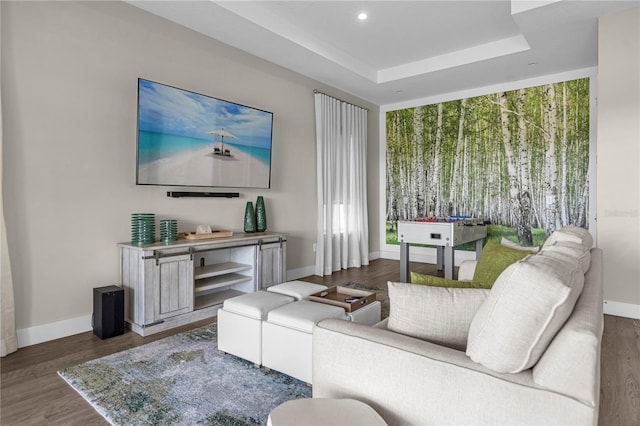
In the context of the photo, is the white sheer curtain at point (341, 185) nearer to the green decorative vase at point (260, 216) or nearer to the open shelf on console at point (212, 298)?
the green decorative vase at point (260, 216)

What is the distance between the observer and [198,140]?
12.5 feet

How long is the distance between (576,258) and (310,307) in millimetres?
1506

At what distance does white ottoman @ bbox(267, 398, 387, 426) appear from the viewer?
1.17m

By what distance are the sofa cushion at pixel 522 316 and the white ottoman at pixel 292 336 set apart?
1147mm

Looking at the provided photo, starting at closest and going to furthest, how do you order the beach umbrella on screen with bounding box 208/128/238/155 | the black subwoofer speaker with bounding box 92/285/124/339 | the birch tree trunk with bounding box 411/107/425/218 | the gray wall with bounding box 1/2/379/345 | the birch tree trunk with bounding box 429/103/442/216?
the gray wall with bounding box 1/2/379/345
the black subwoofer speaker with bounding box 92/285/124/339
the beach umbrella on screen with bounding box 208/128/238/155
the birch tree trunk with bounding box 429/103/442/216
the birch tree trunk with bounding box 411/107/425/218

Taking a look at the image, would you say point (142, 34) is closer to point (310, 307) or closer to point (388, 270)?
Answer: point (310, 307)

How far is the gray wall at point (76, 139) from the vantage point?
108 inches

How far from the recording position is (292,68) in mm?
4922

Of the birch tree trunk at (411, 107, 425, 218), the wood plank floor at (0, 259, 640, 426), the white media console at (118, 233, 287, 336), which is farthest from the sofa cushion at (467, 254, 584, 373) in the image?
the birch tree trunk at (411, 107, 425, 218)

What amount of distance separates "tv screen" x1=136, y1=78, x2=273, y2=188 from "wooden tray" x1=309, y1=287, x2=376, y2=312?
72.5 inches

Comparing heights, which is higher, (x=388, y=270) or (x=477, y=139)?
(x=477, y=139)

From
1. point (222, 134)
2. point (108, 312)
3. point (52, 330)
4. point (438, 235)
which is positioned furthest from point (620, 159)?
point (52, 330)

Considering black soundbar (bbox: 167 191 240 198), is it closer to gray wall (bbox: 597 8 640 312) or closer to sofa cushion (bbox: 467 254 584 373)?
sofa cushion (bbox: 467 254 584 373)

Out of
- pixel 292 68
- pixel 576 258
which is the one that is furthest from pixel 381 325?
pixel 292 68
